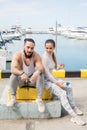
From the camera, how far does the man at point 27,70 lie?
18.6 ft

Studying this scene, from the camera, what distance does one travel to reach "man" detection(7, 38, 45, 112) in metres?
5.67

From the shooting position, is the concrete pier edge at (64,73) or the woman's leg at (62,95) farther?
the concrete pier edge at (64,73)

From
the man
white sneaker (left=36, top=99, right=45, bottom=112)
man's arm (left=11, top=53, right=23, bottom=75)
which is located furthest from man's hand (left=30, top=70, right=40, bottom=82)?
white sneaker (left=36, top=99, right=45, bottom=112)

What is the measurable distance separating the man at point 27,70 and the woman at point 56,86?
0.26 m

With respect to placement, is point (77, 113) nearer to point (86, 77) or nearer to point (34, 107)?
point (34, 107)

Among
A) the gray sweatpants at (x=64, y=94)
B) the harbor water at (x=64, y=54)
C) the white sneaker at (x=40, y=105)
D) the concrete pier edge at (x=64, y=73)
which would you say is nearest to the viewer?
the white sneaker at (x=40, y=105)

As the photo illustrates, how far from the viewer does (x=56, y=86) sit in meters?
5.99

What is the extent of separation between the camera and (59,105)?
5.80m

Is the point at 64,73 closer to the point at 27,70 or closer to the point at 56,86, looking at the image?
the point at 56,86

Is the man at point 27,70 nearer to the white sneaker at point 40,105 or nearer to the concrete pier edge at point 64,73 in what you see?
the white sneaker at point 40,105

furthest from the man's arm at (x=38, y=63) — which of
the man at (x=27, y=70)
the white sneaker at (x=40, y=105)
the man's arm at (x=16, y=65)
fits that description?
the white sneaker at (x=40, y=105)

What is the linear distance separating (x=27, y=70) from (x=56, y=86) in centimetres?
56

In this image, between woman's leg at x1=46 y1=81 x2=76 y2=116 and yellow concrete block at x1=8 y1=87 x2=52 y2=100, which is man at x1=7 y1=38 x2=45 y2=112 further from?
woman's leg at x1=46 y1=81 x2=76 y2=116

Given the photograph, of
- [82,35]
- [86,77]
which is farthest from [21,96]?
[82,35]
